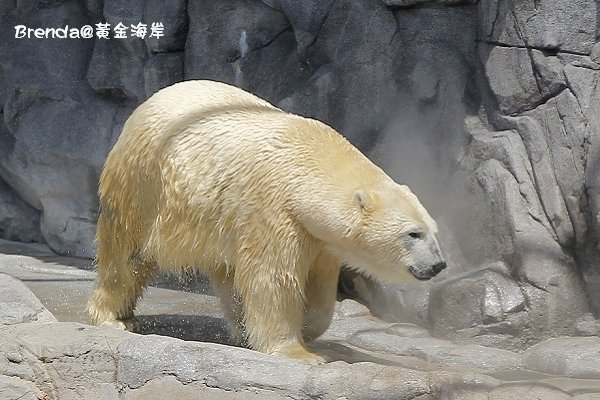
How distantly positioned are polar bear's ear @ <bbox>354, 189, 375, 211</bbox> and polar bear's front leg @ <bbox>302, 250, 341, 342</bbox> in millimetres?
559

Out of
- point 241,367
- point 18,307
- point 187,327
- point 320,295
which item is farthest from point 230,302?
point 241,367

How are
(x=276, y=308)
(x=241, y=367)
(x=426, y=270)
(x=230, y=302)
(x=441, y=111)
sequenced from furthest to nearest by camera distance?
(x=441, y=111)
(x=230, y=302)
(x=276, y=308)
(x=426, y=270)
(x=241, y=367)

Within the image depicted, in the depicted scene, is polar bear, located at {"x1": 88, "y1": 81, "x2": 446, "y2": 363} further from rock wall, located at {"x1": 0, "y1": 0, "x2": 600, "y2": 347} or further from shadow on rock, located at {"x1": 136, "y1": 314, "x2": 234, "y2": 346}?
rock wall, located at {"x1": 0, "y1": 0, "x2": 600, "y2": 347}

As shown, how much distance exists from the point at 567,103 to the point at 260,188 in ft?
7.84

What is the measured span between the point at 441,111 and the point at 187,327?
2.36m

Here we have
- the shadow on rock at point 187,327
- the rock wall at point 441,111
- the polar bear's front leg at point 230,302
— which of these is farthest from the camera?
the rock wall at point 441,111

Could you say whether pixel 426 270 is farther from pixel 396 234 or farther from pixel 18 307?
pixel 18 307

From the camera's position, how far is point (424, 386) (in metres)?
3.94

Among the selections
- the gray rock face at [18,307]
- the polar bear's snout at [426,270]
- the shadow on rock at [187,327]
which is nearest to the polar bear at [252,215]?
the polar bear's snout at [426,270]

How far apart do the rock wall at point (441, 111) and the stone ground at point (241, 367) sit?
0.46 metres

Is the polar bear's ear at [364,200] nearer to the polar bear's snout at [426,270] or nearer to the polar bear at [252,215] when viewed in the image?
the polar bear at [252,215]

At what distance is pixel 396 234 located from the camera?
4.81 meters

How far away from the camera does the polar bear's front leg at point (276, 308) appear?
4.96 metres

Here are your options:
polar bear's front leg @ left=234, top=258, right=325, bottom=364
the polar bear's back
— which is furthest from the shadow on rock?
polar bear's front leg @ left=234, top=258, right=325, bottom=364
